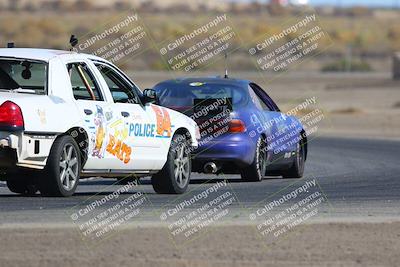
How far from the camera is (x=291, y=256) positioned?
10383 mm

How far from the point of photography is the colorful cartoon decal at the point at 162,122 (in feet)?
50.6

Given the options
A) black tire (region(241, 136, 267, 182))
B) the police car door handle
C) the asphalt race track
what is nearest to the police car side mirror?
the police car door handle

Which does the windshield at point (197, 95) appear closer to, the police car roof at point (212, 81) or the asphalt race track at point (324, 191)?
the police car roof at point (212, 81)

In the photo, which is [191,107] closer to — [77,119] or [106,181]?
[106,181]

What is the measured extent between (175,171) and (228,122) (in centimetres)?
222

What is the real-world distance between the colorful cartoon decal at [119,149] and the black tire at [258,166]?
11.3 feet

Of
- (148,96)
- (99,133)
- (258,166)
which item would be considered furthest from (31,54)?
(258,166)

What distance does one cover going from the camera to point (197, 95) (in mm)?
17953

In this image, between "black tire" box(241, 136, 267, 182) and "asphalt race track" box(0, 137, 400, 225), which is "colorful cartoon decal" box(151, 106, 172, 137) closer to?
"asphalt race track" box(0, 137, 400, 225)

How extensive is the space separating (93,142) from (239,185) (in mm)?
3718

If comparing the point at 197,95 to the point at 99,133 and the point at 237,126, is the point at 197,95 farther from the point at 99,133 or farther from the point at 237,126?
the point at 99,133

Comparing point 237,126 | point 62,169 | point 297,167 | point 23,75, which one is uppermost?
point 23,75

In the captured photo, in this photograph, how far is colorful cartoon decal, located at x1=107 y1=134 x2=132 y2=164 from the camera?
14547 millimetres

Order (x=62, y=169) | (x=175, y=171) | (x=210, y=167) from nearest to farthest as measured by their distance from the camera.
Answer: (x=62, y=169) < (x=175, y=171) < (x=210, y=167)
